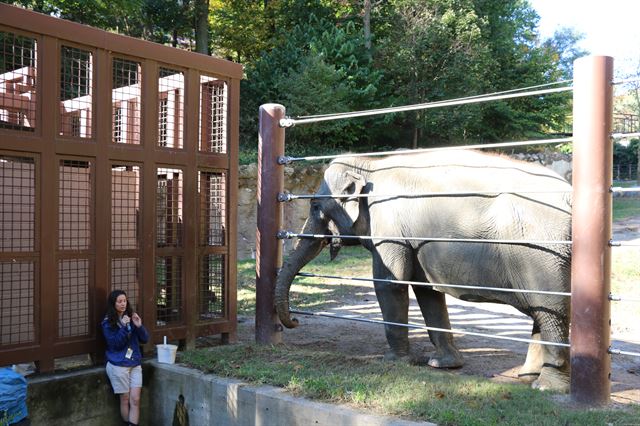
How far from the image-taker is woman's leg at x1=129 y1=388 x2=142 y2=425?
534 cm

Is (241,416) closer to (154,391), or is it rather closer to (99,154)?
(154,391)

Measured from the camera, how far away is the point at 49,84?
17.0 ft

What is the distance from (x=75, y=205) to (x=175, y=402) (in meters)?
1.93

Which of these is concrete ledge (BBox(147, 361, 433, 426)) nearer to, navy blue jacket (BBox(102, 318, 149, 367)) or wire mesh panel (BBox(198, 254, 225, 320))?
navy blue jacket (BBox(102, 318, 149, 367))

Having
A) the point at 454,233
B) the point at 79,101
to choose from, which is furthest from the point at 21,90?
the point at 454,233

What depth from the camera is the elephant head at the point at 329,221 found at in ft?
19.8

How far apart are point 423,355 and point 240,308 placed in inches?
146

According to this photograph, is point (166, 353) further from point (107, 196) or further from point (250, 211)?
point (250, 211)

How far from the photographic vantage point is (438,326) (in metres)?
6.26

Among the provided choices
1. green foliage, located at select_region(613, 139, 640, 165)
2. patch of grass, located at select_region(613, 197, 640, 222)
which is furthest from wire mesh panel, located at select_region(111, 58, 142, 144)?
green foliage, located at select_region(613, 139, 640, 165)

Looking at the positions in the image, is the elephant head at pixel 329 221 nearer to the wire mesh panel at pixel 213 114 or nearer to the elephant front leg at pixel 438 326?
the elephant front leg at pixel 438 326

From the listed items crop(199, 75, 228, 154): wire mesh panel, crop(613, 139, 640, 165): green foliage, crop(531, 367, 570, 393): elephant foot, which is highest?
crop(613, 139, 640, 165): green foliage

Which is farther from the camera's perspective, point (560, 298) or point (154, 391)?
point (154, 391)

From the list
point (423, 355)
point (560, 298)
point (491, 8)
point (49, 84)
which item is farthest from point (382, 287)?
point (491, 8)
